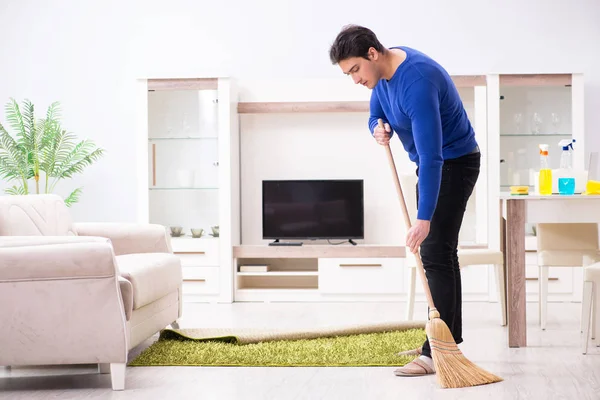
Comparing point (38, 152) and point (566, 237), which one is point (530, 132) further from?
point (38, 152)

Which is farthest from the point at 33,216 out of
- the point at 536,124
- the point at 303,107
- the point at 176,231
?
the point at 536,124

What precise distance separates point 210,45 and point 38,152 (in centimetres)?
148

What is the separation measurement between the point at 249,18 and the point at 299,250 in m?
1.80

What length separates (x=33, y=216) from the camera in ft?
11.7

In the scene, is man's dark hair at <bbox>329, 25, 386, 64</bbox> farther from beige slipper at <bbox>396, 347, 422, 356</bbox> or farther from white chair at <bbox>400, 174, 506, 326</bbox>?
white chair at <bbox>400, 174, 506, 326</bbox>

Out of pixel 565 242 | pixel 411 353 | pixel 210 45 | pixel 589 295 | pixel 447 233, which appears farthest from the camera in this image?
pixel 210 45

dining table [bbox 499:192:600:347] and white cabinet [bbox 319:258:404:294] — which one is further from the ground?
dining table [bbox 499:192:600:347]

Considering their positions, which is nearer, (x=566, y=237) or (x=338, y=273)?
(x=566, y=237)

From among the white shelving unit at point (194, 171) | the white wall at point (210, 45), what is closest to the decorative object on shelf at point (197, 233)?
the white shelving unit at point (194, 171)

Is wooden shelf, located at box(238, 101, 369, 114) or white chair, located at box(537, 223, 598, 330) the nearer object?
white chair, located at box(537, 223, 598, 330)

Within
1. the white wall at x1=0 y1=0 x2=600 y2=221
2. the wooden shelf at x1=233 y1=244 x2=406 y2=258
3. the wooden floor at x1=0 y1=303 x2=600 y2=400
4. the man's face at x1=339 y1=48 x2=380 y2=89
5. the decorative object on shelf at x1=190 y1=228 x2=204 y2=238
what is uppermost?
the white wall at x1=0 y1=0 x2=600 y2=221

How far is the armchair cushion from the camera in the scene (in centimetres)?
319

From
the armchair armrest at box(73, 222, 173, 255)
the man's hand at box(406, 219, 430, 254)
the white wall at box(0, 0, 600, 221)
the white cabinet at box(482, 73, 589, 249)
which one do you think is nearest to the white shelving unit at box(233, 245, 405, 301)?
the white cabinet at box(482, 73, 589, 249)

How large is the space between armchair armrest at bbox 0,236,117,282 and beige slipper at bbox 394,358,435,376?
1.11 metres
